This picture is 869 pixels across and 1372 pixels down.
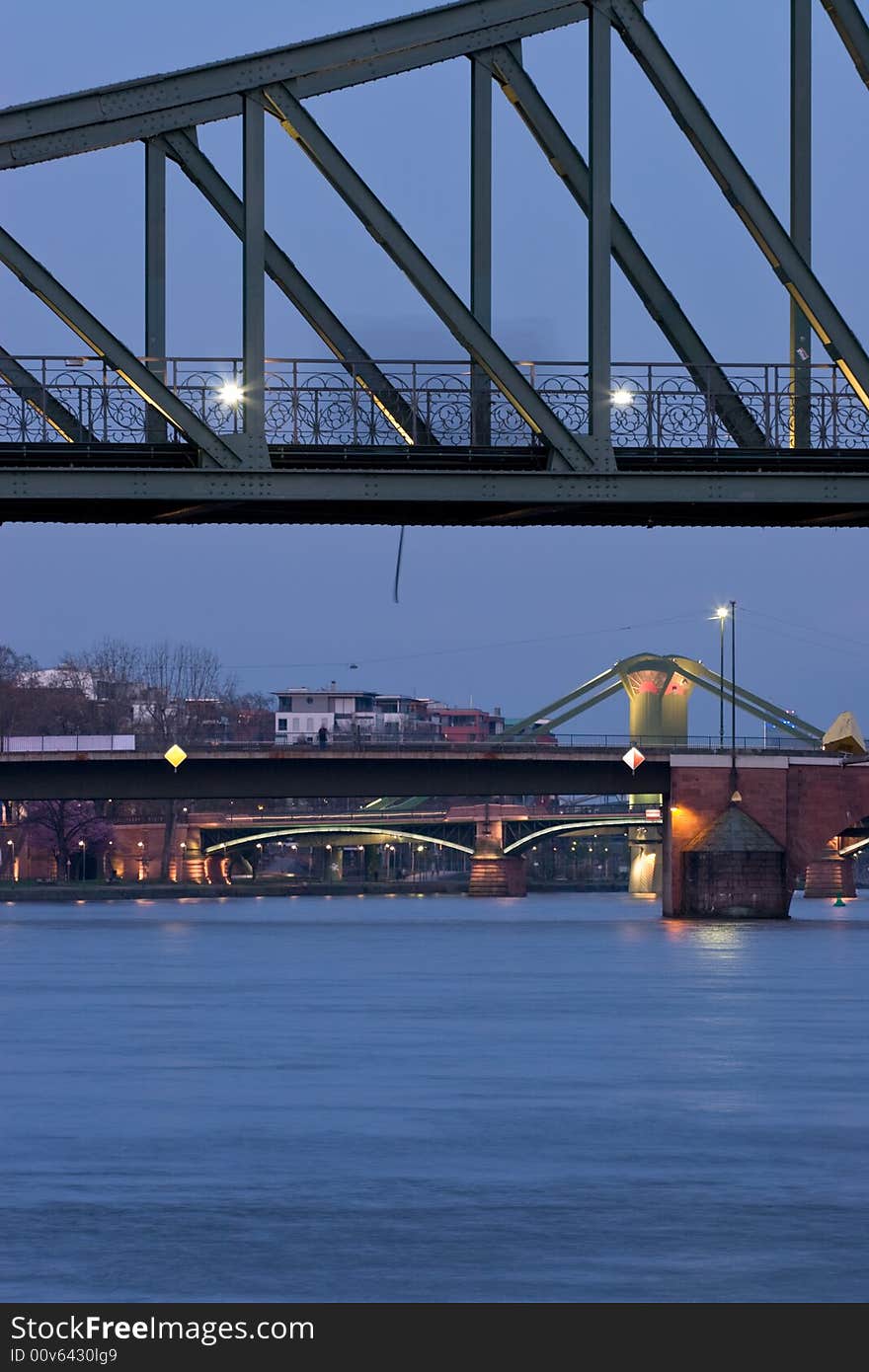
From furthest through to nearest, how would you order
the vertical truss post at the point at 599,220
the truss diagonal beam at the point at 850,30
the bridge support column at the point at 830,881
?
the bridge support column at the point at 830,881 → the truss diagonal beam at the point at 850,30 → the vertical truss post at the point at 599,220

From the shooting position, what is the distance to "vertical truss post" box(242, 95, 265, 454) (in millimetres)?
26281

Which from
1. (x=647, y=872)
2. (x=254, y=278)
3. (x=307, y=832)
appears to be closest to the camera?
(x=254, y=278)

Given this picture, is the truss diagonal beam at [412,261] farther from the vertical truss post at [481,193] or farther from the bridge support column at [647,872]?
the bridge support column at [647,872]

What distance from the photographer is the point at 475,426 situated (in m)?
28.6

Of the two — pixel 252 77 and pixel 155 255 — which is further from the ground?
pixel 252 77

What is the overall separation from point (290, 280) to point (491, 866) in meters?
150

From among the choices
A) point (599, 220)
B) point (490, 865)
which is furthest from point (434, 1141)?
point (490, 865)

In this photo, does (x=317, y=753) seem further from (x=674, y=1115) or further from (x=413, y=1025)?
(x=674, y=1115)

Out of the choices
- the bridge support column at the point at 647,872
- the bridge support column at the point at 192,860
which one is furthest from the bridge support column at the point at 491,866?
the bridge support column at the point at 192,860

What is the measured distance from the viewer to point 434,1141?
62.9ft

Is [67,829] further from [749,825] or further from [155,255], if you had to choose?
[155,255]

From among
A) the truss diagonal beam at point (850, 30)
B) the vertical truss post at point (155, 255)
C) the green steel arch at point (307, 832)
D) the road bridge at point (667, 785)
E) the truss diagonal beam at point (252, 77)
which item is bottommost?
the green steel arch at point (307, 832)

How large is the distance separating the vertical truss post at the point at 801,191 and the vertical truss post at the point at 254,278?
20.7 feet

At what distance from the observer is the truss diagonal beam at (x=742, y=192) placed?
86.2 feet
